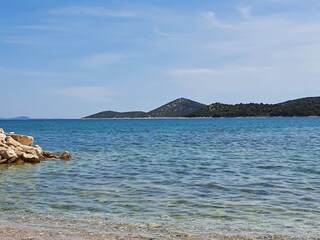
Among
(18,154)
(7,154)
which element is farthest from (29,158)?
(7,154)

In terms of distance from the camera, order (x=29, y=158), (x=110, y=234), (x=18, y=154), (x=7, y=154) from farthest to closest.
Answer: (x=18, y=154) → (x=29, y=158) → (x=7, y=154) → (x=110, y=234)

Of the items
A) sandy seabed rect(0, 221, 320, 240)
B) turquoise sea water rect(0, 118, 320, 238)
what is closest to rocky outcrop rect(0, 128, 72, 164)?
turquoise sea water rect(0, 118, 320, 238)

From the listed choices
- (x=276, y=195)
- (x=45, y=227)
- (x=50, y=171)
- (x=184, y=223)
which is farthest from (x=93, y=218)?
(x=50, y=171)

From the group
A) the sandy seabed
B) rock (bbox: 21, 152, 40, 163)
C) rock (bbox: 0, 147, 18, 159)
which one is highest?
rock (bbox: 0, 147, 18, 159)

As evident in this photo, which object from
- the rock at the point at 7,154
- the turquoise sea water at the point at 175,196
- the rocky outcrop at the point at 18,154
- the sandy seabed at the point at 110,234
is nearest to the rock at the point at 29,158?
the rocky outcrop at the point at 18,154

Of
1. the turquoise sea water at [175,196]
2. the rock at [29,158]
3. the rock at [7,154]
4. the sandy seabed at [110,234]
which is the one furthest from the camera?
the rock at [29,158]

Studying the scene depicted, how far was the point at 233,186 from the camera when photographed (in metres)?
18.4

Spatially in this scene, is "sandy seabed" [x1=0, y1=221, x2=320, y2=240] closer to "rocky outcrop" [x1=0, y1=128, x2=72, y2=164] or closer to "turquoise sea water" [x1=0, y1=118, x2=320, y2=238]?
"turquoise sea water" [x1=0, y1=118, x2=320, y2=238]

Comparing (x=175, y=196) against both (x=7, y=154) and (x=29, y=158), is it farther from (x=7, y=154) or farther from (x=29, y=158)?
(x=7, y=154)

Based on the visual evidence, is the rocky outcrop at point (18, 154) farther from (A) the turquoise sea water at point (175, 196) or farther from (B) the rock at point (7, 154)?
(A) the turquoise sea water at point (175, 196)

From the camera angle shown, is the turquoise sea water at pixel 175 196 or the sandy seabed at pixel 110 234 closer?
the sandy seabed at pixel 110 234

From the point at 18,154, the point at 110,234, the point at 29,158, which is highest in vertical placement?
the point at 18,154

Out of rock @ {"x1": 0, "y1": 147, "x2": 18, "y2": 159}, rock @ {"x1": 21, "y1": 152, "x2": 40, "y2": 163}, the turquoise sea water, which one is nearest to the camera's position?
the turquoise sea water

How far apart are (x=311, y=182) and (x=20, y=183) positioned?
12.5 metres
